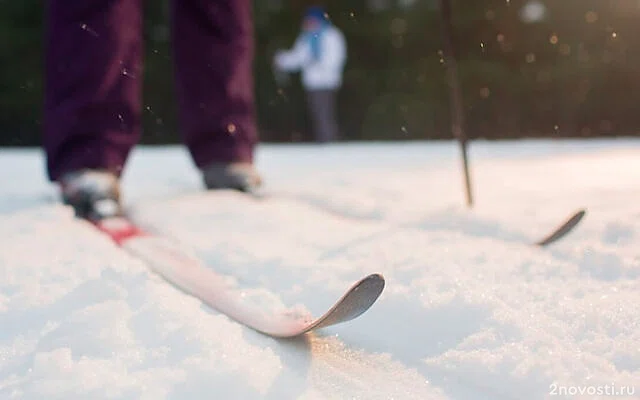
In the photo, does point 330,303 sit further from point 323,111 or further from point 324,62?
point 323,111

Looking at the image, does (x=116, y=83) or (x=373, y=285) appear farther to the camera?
(x=116, y=83)

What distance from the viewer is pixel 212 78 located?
185 cm

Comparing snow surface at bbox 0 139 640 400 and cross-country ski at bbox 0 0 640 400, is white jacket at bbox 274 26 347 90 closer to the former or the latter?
cross-country ski at bbox 0 0 640 400

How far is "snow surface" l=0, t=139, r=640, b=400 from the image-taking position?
72 centimetres

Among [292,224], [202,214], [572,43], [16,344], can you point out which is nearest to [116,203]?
[202,214]

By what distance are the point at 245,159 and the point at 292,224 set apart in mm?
485

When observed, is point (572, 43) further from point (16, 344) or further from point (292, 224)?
point (16, 344)

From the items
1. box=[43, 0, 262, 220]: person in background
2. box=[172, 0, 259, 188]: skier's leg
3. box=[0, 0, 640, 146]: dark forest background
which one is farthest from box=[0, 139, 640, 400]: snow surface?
box=[0, 0, 640, 146]: dark forest background

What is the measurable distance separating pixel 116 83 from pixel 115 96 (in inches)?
1.2

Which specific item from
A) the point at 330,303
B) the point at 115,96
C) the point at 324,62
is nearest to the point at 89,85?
the point at 115,96

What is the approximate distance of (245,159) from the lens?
6.07 ft

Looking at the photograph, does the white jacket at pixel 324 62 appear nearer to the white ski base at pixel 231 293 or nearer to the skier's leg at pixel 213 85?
the skier's leg at pixel 213 85

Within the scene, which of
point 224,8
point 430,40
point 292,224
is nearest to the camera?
point 292,224

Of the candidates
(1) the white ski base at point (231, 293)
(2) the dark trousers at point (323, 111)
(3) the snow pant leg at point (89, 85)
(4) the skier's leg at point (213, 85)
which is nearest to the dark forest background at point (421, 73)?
(2) the dark trousers at point (323, 111)
